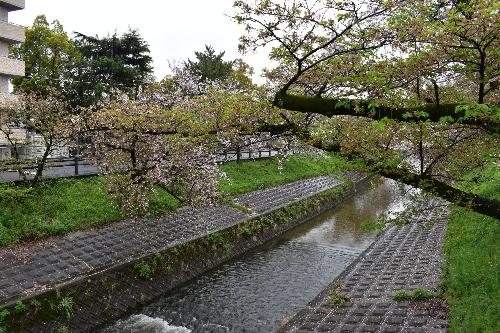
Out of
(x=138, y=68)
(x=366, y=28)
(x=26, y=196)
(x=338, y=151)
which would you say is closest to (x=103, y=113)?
(x=26, y=196)

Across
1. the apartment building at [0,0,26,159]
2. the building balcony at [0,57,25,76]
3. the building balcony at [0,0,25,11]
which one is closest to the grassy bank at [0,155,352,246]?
the apartment building at [0,0,26,159]

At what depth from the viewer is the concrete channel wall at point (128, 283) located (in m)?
10.6

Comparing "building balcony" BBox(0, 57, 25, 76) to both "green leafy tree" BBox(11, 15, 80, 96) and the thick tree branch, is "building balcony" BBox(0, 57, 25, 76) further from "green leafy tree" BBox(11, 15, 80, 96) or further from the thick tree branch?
the thick tree branch

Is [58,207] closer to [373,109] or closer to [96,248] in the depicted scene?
[96,248]

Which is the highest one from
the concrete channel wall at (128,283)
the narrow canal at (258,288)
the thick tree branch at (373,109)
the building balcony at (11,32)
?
the building balcony at (11,32)

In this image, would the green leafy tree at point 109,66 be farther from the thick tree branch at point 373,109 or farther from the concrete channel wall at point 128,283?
the thick tree branch at point 373,109

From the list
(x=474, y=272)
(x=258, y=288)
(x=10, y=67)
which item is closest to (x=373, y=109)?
(x=474, y=272)

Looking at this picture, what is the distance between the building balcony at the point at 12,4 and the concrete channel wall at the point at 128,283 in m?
26.1

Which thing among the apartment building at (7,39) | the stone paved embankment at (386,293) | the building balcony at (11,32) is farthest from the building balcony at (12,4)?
the stone paved embankment at (386,293)

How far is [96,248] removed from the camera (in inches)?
558

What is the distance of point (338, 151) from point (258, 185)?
725 inches

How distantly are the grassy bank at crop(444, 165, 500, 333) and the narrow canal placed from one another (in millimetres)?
2012

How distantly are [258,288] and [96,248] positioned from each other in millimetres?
5475

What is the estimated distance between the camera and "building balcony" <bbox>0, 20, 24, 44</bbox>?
104 feet
